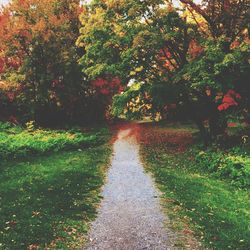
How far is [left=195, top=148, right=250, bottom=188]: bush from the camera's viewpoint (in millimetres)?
16141

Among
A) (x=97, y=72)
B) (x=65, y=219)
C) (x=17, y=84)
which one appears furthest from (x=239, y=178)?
(x=17, y=84)

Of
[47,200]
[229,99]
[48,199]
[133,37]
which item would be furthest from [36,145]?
[229,99]

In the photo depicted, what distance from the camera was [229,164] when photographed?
17500 mm

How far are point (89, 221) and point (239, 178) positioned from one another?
747cm

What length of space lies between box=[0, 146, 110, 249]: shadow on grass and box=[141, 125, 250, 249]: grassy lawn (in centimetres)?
251

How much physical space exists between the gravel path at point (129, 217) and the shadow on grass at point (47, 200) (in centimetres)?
46

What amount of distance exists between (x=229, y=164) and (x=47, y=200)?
8.40 meters

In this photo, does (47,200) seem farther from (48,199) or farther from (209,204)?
(209,204)

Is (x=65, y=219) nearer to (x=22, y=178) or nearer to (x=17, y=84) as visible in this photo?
(x=22, y=178)

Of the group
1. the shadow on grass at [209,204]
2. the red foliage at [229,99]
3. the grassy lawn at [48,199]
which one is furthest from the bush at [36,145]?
the red foliage at [229,99]

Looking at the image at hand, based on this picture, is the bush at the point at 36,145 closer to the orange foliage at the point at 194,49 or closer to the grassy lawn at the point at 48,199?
the grassy lawn at the point at 48,199

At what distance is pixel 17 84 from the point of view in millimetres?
34156

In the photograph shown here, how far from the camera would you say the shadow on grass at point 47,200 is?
384 inches

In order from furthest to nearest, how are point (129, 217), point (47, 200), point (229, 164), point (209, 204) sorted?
1. point (229, 164)
2. point (209, 204)
3. point (47, 200)
4. point (129, 217)
